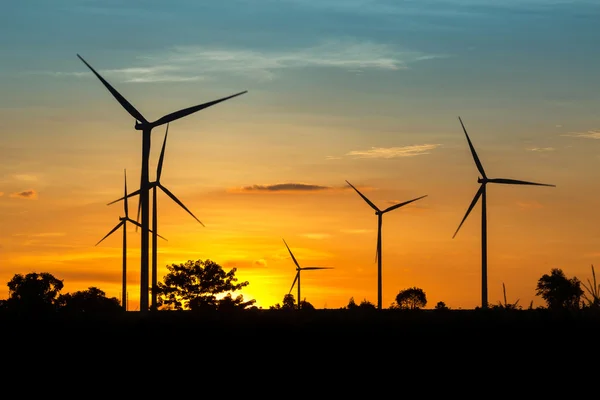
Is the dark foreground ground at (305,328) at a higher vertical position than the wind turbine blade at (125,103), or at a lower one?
lower

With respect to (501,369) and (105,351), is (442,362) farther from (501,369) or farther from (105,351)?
(105,351)

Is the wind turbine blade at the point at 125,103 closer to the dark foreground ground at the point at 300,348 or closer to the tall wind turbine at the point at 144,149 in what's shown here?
the tall wind turbine at the point at 144,149

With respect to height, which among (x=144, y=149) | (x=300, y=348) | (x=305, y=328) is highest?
(x=144, y=149)

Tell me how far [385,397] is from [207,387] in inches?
378

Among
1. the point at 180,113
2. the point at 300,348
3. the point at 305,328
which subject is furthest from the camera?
the point at 180,113

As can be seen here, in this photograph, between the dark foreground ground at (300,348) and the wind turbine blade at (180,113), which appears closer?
the dark foreground ground at (300,348)

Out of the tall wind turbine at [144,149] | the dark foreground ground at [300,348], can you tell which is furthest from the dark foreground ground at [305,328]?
the tall wind turbine at [144,149]

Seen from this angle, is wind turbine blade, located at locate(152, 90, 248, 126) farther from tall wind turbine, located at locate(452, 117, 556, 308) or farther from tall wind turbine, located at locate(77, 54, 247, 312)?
tall wind turbine, located at locate(452, 117, 556, 308)

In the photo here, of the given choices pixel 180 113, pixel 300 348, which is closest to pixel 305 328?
Result: pixel 300 348

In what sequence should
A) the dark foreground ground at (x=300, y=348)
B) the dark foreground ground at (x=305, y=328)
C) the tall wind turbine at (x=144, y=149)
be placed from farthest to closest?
the tall wind turbine at (x=144, y=149) < the dark foreground ground at (x=305, y=328) < the dark foreground ground at (x=300, y=348)

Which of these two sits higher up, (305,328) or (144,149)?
(144,149)

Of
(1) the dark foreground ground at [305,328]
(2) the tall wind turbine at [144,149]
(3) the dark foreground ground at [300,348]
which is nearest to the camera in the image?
(3) the dark foreground ground at [300,348]

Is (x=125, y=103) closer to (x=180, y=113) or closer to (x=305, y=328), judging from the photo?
(x=180, y=113)

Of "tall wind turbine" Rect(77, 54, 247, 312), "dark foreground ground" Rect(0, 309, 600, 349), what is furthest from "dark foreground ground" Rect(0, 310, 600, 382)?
"tall wind turbine" Rect(77, 54, 247, 312)
